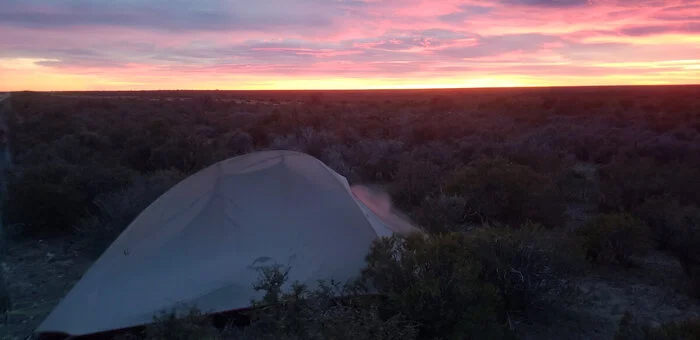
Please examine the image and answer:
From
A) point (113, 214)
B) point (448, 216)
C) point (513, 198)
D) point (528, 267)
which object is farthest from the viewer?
point (513, 198)

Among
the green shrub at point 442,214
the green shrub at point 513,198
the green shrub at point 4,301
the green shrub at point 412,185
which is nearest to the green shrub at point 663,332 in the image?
the green shrub at point 442,214

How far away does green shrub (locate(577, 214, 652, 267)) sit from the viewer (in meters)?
7.84

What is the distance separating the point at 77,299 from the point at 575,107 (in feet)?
124

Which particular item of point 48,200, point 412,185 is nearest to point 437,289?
point 412,185

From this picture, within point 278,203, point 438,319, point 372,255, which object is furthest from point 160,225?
point 438,319

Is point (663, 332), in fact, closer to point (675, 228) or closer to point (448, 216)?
point (675, 228)

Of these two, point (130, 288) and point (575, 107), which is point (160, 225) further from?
point (575, 107)

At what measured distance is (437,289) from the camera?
5.06 metres

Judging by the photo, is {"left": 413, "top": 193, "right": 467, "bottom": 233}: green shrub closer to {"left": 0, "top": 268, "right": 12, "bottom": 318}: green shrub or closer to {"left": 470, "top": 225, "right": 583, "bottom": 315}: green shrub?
{"left": 470, "top": 225, "right": 583, "bottom": 315}: green shrub

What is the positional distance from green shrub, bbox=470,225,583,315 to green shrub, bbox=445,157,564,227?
10.7 feet

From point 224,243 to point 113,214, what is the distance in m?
3.62

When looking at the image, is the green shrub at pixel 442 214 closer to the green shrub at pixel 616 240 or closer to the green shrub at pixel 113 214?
the green shrub at pixel 616 240

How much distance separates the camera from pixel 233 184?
6.84 m

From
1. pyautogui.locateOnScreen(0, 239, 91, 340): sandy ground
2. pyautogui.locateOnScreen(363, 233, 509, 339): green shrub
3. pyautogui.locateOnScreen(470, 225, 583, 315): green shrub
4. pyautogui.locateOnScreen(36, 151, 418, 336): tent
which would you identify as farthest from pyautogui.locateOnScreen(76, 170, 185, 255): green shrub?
pyautogui.locateOnScreen(470, 225, 583, 315): green shrub
